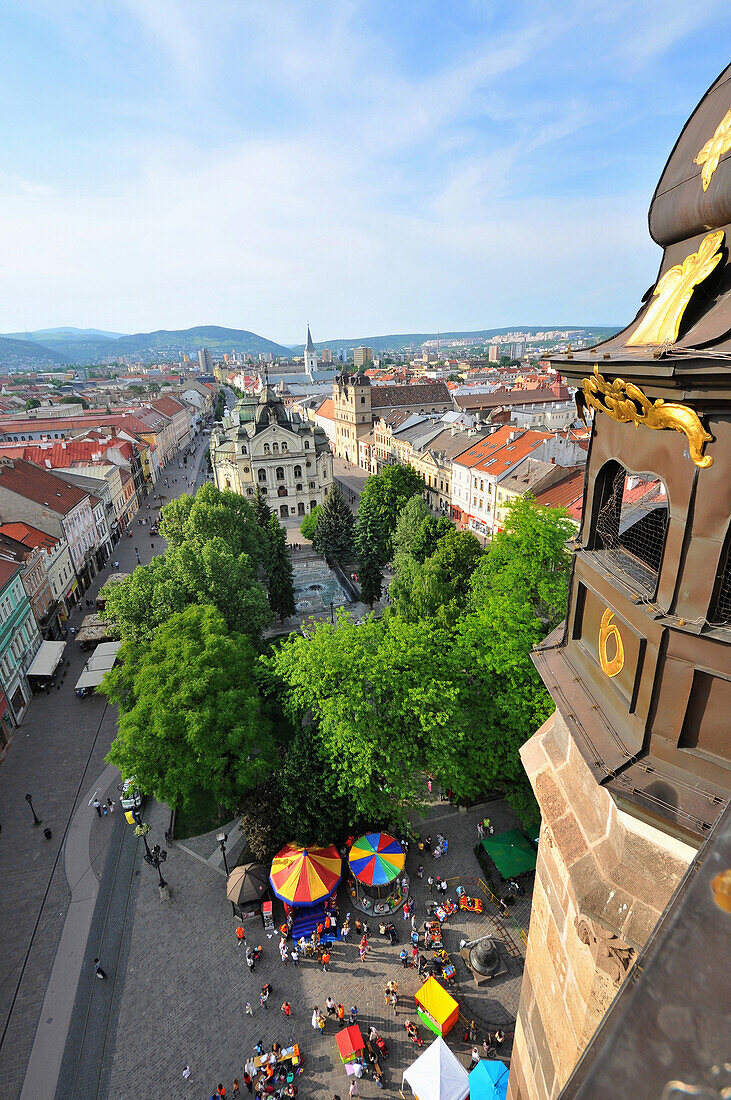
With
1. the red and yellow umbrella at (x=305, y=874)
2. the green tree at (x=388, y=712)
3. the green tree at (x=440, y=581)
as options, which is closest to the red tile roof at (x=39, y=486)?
the green tree at (x=440, y=581)

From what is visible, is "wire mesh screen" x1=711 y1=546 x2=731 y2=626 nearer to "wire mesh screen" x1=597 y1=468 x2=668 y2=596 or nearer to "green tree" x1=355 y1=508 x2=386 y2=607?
"wire mesh screen" x1=597 y1=468 x2=668 y2=596

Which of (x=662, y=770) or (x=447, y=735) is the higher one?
(x=662, y=770)

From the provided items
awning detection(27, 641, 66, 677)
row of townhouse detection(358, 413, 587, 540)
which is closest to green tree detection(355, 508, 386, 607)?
row of townhouse detection(358, 413, 587, 540)

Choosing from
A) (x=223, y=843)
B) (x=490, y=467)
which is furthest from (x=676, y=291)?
(x=490, y=467)

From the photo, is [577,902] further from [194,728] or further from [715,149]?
[194,728]

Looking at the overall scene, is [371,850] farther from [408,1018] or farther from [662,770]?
[662,770]

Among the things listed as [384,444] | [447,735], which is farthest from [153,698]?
[384,444]

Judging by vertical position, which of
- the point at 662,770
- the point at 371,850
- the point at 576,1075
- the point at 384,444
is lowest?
the point at 371,850
